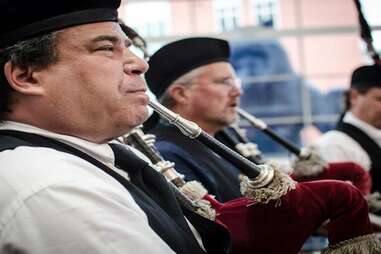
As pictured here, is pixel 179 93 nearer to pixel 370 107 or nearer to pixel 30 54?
pixel 370 107

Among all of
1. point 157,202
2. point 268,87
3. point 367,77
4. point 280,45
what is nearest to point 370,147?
point 367,77

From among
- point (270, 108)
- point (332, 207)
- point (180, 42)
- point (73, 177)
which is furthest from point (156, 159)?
point (270, 108)

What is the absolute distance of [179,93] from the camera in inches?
105

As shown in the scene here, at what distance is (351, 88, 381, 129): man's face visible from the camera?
3281 millimetres

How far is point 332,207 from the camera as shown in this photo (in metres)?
1.50

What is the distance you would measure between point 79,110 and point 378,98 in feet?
7.89

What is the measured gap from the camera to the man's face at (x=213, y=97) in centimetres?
259

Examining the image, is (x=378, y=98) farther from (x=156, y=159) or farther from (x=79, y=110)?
(x=79, y=110)

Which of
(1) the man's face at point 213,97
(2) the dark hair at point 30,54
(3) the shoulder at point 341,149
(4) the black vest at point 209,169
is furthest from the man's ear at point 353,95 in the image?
(2) the dark hair at point 30,54

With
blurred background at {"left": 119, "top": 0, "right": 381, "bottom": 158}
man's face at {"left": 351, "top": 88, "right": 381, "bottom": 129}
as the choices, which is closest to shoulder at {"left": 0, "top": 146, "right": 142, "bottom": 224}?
man's face at {"left": 351, "top": 88, "right": 381, "bottom": 129}

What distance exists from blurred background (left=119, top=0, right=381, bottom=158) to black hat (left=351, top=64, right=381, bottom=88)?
83.2 inches

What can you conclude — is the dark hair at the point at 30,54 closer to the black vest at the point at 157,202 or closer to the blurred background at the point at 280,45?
the black vest at the point at 157,202

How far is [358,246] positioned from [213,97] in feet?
4.29

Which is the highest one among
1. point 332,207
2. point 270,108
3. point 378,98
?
point 332,207
